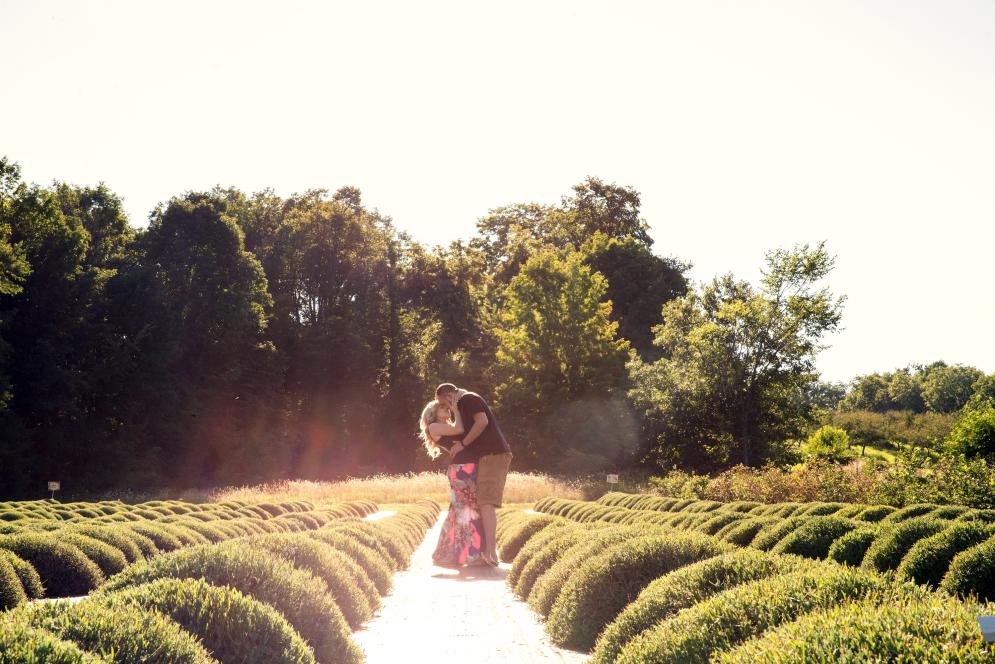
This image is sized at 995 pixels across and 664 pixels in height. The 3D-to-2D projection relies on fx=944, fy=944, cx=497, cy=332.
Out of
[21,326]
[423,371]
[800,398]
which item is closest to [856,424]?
[800,398]

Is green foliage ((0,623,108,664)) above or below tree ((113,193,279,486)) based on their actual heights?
below

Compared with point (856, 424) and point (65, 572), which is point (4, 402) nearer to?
point (65, 572)

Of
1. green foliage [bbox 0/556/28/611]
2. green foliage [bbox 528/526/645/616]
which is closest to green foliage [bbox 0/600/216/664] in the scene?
green foliage [bbox 528/526/645/616]

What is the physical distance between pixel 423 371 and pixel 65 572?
1805 inches

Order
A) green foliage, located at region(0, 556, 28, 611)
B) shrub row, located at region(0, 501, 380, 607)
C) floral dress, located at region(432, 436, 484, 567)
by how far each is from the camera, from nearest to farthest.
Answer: green foliage, located at region(0, 556, 28, 611), shrub row, located at region(0, 501, 380, 607), floral dress, located at region(432, 436, 484, 567)

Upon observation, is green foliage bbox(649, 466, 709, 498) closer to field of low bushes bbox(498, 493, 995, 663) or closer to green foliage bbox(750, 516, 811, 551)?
field of low bushes bbox(498, 493, 995, 663)

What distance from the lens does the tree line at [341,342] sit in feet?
122

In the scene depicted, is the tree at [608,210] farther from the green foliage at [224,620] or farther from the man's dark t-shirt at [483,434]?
the green foliage at [224,620]

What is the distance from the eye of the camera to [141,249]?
45719mm

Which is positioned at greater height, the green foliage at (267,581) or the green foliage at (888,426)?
the green foliage at (888,426)

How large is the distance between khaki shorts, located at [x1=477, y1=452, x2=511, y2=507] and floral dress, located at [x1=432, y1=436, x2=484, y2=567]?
0.38 meters

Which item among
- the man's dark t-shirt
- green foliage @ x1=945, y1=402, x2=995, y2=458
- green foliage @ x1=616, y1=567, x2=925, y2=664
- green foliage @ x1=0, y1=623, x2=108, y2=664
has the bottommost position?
green foliage @ x1=0, y1=623, x2=108, y2=664

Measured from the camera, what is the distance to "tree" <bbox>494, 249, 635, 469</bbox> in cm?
4719

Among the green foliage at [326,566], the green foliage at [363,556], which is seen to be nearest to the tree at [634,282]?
the green foliage at [363,556]
